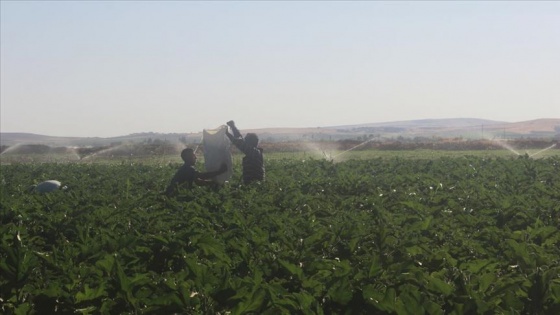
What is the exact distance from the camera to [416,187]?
13.1 metres

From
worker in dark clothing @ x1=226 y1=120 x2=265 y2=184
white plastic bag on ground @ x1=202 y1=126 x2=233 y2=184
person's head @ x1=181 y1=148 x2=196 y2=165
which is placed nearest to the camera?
person's head @ x1=181 y1=148 x2=196 y2=165

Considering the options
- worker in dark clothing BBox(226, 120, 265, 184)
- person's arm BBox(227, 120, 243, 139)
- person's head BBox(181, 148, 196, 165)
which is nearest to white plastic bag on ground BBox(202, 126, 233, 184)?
worker in dark clothing BBox(226, 120, 265, 184)

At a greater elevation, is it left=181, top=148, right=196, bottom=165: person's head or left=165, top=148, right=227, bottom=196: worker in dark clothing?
left=181, top=148, right=196, bottom=165: person's head

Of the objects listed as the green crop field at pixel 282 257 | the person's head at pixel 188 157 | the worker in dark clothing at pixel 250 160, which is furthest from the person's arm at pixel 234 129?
the green crop field at pixel 282 257

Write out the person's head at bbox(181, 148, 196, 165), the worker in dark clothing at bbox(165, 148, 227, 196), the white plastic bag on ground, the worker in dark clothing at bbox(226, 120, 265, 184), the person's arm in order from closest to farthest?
the worker in dark clothing at bbox(165, 148, 227, 196)
the person's head at bbox(181, 148, 196, 165)
the white plastic bag on ground
the worker in dark clothing at bbox(226, 120, 265, 184)
the person's arm

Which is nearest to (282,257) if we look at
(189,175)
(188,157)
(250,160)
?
(189,175)

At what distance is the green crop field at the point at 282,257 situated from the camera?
16.5ft

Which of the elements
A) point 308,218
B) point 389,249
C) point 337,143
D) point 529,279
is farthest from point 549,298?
point 337,143

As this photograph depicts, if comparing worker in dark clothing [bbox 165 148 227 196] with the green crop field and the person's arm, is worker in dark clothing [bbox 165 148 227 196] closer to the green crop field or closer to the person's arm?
the person's arm

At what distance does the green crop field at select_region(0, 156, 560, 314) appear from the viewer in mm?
5043

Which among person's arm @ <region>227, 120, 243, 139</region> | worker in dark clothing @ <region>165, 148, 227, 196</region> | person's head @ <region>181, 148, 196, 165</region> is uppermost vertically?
person's arm @ <region>227, 120, 243, 139</region>

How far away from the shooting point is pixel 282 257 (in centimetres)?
635

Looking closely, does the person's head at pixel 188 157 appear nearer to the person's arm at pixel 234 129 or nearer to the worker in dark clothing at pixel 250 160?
the worker in dark clothing at pixel 250 160

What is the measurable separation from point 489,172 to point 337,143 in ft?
163
